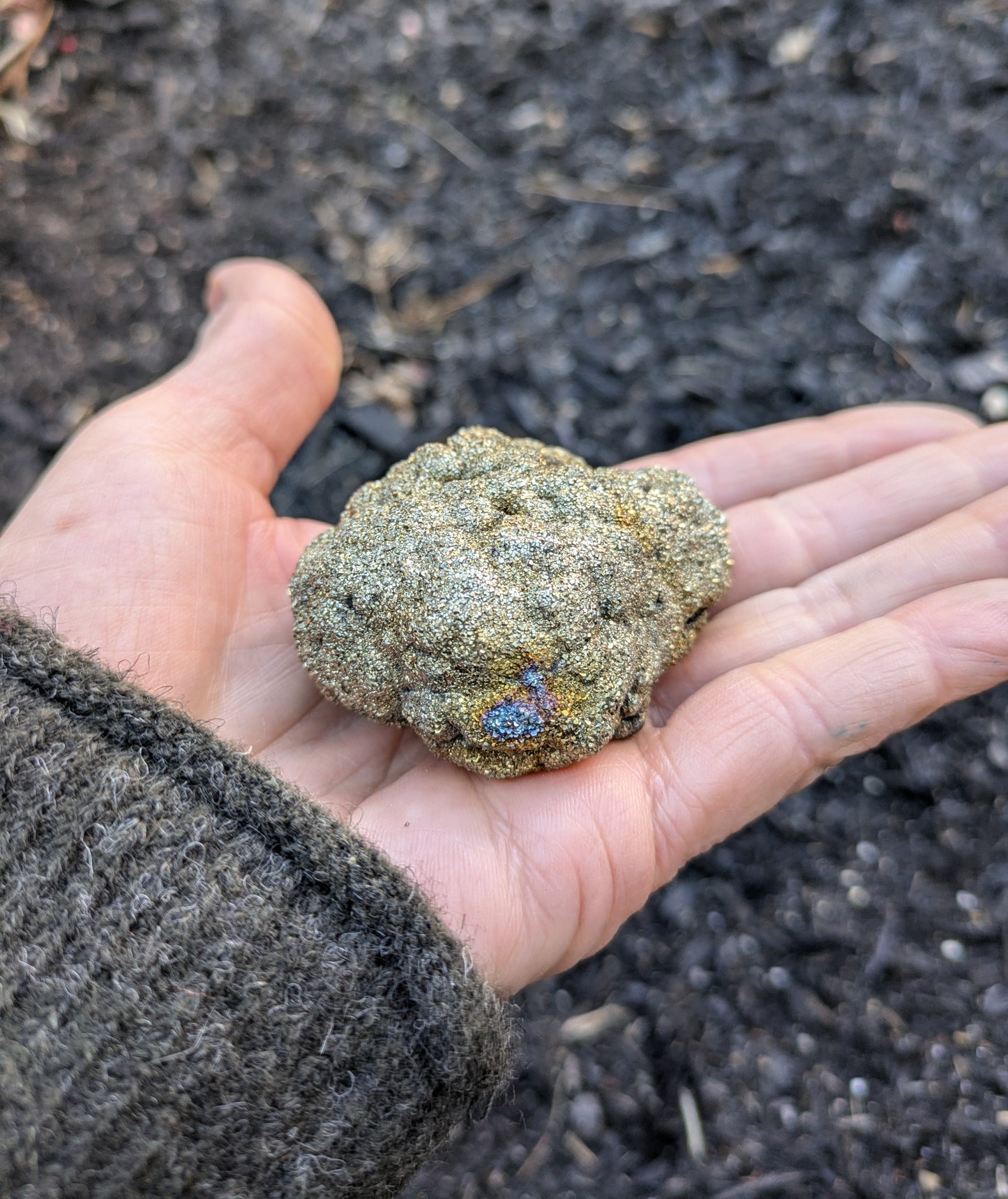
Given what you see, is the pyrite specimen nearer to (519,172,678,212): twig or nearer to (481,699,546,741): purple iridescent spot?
(481,699,546,741): purple iridescent spot

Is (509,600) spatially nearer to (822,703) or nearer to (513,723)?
(513,723)

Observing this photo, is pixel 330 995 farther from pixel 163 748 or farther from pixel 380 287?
pixel 380 287

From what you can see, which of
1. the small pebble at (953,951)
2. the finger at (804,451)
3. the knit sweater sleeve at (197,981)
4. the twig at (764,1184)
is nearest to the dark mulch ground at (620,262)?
the small pebble at (953,951)

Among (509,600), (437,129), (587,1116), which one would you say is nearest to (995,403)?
(509,600)

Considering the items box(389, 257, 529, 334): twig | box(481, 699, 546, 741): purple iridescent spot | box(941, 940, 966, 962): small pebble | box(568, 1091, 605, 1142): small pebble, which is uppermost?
box(389, 257, 529, 334): twig

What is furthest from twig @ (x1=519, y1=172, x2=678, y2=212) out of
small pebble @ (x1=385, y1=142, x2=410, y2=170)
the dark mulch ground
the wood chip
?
the wood chip

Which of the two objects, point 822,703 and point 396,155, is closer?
point 822,703

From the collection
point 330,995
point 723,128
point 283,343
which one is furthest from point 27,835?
point 723,128
